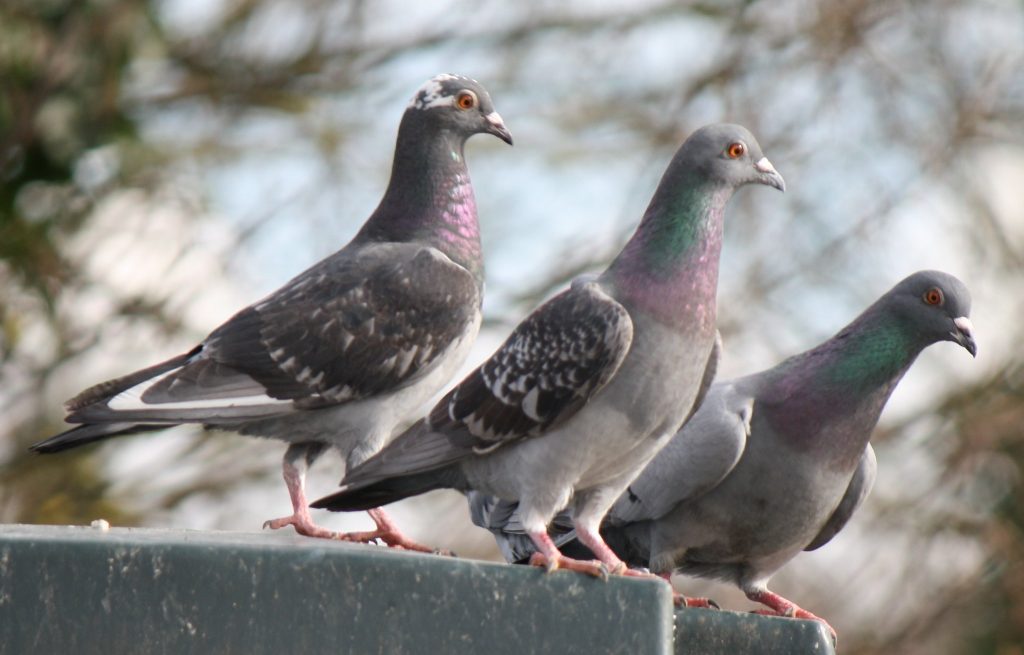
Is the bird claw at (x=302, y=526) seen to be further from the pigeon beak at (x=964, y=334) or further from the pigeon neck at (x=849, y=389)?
the pigeon beak at (x=964, y=334)

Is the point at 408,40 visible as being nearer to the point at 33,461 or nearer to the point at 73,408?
the point at 33,461

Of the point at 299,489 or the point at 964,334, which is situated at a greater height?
the point at 964,334

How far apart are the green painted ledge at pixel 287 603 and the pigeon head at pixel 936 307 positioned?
2395 millimetres

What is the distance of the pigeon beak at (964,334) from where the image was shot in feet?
19.1

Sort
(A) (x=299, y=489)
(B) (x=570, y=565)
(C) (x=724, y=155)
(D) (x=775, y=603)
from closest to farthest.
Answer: (B) (x=570, y=565)
(C) (x=724, y=155)
(A) (x=299, y=489)
(D) (x=775, y=603)

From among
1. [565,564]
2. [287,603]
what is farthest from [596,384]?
[287,603]

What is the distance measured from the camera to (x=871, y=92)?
38.2 feet

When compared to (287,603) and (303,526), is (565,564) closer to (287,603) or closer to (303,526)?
(287,603)

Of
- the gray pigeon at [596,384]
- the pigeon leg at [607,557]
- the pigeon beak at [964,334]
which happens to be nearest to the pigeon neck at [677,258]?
the gray pigeon at [596,384]

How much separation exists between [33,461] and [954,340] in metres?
4.93

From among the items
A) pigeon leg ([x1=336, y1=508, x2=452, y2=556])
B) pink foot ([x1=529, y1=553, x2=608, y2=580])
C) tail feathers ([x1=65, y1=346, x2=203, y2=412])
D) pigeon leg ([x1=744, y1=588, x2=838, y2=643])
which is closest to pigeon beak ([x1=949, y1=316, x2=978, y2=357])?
pigeon leg ([x1=744, y1=588, x2=838, y2=643])

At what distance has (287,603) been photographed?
12.5 ft

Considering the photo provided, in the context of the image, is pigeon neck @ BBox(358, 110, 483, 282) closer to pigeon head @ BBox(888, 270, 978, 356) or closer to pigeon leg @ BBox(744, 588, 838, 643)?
pigeon head @ BBox(888, 270, 978, 356)

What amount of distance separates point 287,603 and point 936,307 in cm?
304
